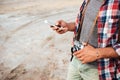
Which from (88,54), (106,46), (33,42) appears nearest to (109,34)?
(106,46)

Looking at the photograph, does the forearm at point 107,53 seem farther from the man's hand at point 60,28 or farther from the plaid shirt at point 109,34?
the man's hand at point 60,28

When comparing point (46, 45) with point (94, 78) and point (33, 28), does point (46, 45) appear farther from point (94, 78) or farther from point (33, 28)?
point (94, 78)

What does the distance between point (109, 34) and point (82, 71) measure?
0.42 metres

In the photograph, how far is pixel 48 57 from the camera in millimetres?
5020

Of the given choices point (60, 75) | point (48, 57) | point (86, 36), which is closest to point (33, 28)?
point (48, 57)

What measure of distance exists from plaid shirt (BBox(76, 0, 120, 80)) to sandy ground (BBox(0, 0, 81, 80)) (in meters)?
2.36

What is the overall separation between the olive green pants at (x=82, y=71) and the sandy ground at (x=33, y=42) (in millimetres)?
2006

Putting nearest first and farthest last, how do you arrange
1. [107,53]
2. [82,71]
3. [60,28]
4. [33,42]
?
[107,53], [82,71], [60,28], [33,42]

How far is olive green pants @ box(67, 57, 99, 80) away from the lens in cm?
198

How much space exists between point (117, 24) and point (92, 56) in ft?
0.88

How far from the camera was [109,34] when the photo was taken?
5.84 feet

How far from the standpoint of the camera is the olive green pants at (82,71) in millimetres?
1977

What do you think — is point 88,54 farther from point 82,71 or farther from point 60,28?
point 60,28

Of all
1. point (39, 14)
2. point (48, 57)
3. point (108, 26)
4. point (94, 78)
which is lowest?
point (39, 14)
